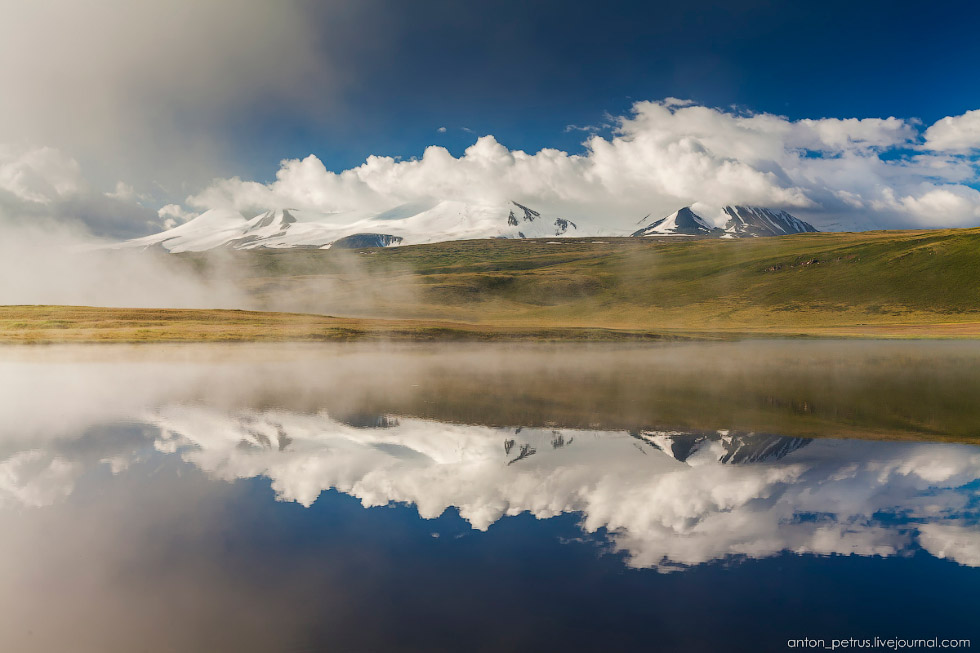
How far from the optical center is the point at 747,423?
930 inches

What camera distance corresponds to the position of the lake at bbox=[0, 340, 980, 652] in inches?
342

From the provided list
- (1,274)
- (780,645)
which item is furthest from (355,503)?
(1,274)

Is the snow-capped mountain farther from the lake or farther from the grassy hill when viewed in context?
the grassy hill

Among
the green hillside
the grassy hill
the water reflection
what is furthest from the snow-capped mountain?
the green hillside

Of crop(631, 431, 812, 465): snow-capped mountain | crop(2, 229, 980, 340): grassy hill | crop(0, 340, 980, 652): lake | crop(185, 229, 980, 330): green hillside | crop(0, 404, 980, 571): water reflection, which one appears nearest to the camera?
crop(0, 340, 980, 652): lake

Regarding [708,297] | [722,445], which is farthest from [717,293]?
[722,445]

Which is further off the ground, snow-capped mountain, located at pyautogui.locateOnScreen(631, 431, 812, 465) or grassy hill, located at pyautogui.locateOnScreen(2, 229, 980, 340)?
grassy hill, located at pyautogui.locateOnScreen(2, 229, 980, 340)

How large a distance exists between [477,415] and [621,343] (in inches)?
2080

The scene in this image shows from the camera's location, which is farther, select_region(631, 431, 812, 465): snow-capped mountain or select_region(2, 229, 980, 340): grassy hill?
select_region(2, 229, 980, 340): grassy hill

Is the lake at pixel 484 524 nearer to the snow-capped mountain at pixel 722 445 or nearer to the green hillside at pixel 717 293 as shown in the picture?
the snow-capped mountain at pixel 722 445

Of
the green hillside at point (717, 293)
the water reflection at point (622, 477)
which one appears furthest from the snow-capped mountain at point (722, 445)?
the green hillside at point (717, 293)

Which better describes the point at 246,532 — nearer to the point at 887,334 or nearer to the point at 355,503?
the point at 355,503

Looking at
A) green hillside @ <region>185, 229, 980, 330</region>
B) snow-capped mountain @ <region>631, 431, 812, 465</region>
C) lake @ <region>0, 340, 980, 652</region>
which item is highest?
green hillside @ <region>185, 229, 980, 330</region>

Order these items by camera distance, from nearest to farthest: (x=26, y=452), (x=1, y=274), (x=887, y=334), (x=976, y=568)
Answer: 1. (x=976, y=568)
2. (x=26, y=452)
3. (x=887, y=334)
4. (x=1, y=274)
